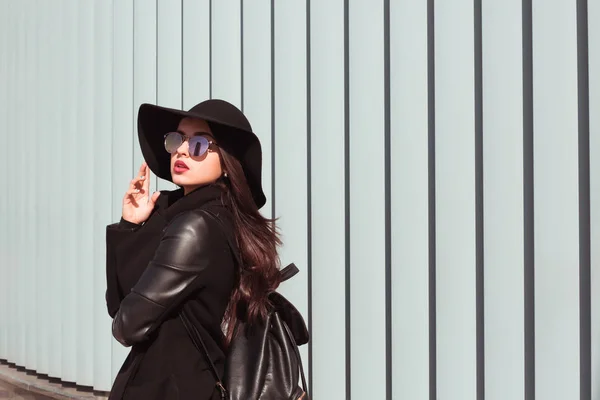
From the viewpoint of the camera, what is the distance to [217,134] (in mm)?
2934

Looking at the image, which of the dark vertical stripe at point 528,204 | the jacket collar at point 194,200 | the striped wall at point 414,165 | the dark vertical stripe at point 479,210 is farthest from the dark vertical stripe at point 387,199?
the jacket collar at point 194,200

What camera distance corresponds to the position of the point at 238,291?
9.33ft

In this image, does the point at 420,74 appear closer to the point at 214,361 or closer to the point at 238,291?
the point at 238,291

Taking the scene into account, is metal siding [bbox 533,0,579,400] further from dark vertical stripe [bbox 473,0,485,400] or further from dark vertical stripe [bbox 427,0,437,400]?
dark vertical stripe [bbox 427,0,437,400]

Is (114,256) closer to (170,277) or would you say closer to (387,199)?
(170,277)

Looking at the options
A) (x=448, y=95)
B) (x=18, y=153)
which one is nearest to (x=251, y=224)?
(x=448, y=95)

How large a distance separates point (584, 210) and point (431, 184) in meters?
0.76

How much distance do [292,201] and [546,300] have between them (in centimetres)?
156

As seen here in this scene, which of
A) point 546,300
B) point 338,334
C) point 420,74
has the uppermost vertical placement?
point 420,74

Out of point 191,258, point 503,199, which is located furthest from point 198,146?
point 503,199

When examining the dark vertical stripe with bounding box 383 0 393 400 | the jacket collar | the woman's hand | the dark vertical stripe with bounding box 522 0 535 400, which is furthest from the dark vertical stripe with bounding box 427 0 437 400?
the woman's hand

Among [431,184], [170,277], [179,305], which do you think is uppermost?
[431,184]

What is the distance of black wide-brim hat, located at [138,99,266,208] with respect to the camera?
9.28 feet

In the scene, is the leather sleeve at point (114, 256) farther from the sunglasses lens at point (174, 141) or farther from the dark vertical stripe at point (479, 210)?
the dark vertical stripe at point (479, 210)
